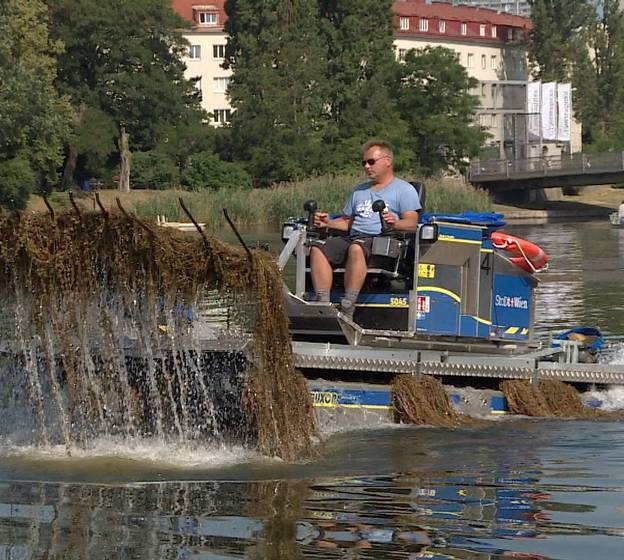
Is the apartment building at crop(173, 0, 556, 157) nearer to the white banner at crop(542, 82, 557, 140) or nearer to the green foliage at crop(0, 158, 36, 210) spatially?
the white banner at crop(542, 82, 557, 140)

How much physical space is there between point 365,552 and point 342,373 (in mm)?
4231

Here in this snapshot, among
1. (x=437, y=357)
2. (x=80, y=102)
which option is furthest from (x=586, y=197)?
(x=437, y=357)

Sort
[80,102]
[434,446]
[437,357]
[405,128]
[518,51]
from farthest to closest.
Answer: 1. [518,51]
2. [405,128]
3. [80,102]
4. [437,357]
5. [434,446]

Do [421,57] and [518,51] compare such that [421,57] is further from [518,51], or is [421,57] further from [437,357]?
[437,357]

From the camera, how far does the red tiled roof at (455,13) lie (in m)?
126

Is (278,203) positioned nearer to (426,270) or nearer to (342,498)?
(426,270)

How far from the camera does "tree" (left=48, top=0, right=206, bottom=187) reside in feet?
259

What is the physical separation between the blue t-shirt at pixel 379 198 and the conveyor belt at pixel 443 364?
0.98 m

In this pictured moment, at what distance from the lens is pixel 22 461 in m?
11.0

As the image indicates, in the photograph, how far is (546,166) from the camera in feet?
263

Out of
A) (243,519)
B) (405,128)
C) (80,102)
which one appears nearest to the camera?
(243,519)

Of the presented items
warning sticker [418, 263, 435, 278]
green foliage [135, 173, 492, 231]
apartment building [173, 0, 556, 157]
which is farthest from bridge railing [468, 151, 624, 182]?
warning sticker [418, 263, 435, 278]

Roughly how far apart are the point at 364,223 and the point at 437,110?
76453 mm

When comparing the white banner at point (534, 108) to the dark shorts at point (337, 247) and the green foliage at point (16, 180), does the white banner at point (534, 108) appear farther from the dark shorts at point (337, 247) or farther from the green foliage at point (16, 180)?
the dark shorts at point (337, 247)
